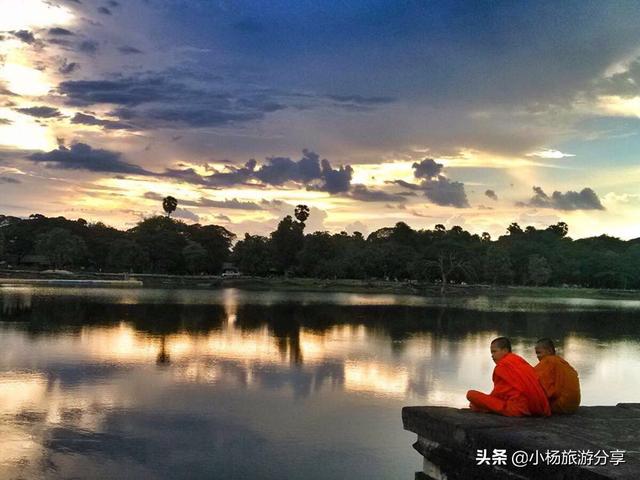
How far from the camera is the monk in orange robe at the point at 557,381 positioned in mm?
8469

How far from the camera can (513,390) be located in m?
7.99

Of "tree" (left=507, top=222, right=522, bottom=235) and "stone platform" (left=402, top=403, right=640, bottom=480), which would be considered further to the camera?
"tree" (left=507, top=222, right=522, bottom=235)

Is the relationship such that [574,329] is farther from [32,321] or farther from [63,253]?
[63,253]

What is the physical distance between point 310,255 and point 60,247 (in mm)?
37454

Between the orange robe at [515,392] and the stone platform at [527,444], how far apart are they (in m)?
0.13

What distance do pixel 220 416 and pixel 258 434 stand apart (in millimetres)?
1274

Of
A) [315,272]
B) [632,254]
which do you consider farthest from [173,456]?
[632,254]

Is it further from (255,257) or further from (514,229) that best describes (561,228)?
(255,257)

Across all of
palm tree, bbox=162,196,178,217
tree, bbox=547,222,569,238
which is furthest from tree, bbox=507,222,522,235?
palm tree, bbox=162,196,178,217

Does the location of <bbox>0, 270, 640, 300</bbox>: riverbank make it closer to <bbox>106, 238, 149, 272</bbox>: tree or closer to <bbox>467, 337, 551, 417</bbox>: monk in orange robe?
<bbox>106, 238, 149, 272</bbox>: tree

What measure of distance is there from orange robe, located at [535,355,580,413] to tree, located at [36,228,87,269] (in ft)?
311

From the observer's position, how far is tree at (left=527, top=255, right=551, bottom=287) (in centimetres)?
9838

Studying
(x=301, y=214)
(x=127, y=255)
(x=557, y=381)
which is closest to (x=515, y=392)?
(x=557, y=381)

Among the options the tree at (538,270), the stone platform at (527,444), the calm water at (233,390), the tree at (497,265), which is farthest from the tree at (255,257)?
the stone platform at (527,444)
